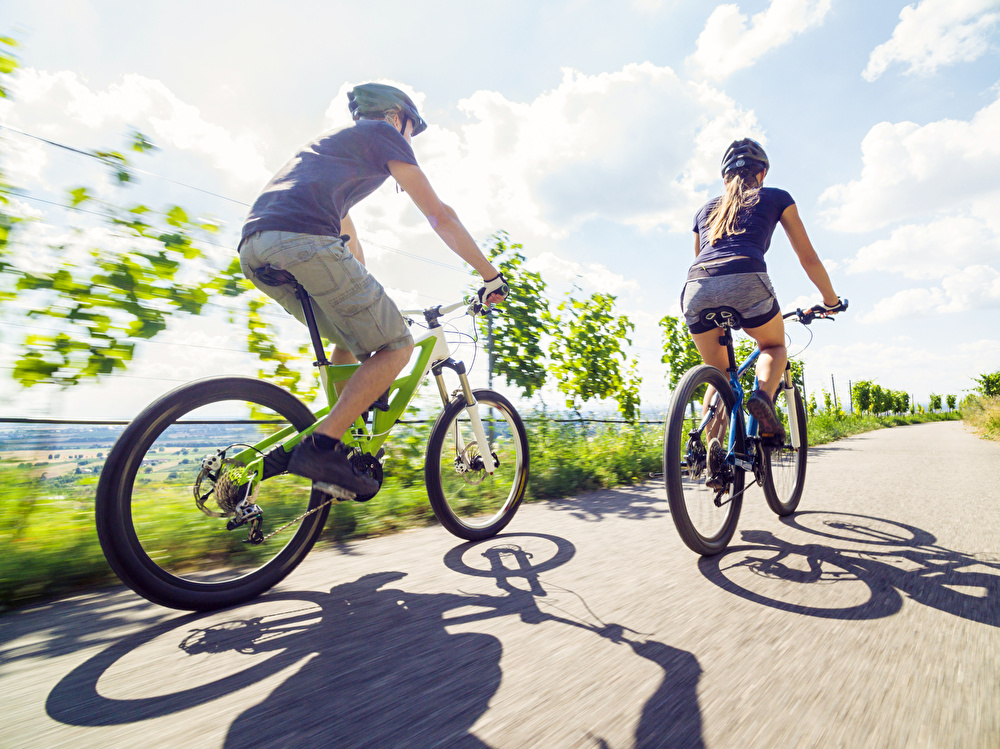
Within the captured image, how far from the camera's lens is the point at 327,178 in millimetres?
2295

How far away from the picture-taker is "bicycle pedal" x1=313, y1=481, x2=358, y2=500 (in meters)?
2.22

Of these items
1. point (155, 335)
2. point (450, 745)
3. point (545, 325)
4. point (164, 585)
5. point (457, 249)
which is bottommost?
point (450, 745)

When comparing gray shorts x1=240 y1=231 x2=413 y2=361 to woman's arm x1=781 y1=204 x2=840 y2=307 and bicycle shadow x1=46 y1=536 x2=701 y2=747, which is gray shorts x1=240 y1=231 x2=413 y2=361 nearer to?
bicycle shadow x1=46 y1=536 x2=701 y2=747

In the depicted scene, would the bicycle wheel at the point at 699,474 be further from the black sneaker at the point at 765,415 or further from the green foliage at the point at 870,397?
the green foliage at the point at 870,397

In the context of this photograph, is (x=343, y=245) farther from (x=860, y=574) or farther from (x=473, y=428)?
(x=860, y=574)

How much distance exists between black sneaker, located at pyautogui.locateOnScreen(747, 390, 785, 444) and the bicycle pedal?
2.22m

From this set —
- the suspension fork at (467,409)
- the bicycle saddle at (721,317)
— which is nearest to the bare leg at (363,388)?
the suspension fork at (467,409)

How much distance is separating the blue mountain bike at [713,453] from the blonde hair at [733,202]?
1.50 feet

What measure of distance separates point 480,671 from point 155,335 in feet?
9.49

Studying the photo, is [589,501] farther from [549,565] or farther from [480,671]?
[480,671]

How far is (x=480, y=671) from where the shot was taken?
1.53 m

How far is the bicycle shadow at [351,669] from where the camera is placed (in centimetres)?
126

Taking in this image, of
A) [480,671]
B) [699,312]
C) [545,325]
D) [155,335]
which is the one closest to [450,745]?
[480,671]

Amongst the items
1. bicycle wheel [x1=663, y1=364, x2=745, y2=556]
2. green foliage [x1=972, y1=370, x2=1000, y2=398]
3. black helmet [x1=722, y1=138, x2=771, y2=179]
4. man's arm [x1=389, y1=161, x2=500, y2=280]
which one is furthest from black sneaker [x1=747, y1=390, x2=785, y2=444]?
green foliage [x1=972, y1=370, x2=1000, y2=398]
